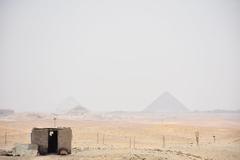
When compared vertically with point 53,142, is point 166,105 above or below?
above

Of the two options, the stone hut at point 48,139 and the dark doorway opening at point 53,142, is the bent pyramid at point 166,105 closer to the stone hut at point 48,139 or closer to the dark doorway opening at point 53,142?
the dark doorway opening at point 53,142

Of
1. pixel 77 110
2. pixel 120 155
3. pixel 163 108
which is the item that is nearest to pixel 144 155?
pixel 120 155

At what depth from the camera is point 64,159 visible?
66.3 ft

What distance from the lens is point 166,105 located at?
167 m

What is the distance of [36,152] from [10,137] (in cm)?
1761

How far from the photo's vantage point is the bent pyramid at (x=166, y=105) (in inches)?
6423

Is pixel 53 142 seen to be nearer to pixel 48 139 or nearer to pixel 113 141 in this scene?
pixel 48 139

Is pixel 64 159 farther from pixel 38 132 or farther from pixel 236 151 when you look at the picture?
pixel 236 151

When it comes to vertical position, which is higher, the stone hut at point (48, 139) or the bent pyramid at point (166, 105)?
the bent pyramid at point (166, 105)

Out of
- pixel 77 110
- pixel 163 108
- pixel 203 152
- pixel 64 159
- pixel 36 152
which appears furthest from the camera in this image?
pixel 163 108

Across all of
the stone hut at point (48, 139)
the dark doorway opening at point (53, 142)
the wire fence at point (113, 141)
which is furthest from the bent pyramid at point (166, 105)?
the stone hut at point (48, 139)

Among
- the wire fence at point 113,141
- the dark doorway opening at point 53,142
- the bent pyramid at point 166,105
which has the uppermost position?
the bent pyramid at point 166,105

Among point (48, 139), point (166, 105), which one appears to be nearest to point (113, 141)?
point (48, 139)

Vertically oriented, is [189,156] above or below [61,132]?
below
